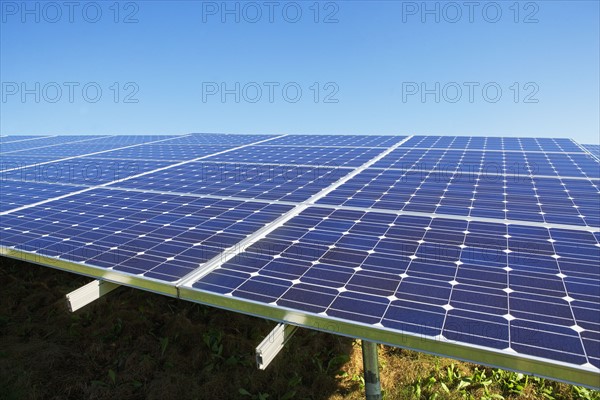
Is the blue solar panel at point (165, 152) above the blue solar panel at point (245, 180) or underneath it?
→ above

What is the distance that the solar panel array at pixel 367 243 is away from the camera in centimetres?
506

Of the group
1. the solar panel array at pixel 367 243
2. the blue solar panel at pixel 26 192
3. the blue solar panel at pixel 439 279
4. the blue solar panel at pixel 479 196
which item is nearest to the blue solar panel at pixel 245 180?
the solar panel array at pixel 367 243

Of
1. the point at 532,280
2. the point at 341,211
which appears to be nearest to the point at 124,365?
the point at 341,211

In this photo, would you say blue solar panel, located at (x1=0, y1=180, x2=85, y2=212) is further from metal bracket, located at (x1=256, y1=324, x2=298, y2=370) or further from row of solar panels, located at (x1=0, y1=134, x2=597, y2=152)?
row of solar panels, located at (x1=0, y1=134, x2=597, y2=152)

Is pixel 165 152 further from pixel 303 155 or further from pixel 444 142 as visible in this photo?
pixel 444 142

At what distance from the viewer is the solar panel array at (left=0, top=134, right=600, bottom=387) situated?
5.06 m

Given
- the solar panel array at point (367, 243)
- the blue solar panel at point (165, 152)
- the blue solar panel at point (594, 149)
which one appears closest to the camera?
the solar panel array at point (367, 243)

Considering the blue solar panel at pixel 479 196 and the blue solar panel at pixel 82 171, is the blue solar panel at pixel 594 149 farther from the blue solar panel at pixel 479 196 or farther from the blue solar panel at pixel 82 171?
the blue solar panel at pixel 82 171

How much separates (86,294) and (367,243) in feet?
16.2

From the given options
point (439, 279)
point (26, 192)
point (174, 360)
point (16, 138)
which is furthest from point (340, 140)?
point (16, 138)

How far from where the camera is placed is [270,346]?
18.0 feet

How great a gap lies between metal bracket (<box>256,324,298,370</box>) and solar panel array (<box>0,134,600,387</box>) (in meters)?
0.20

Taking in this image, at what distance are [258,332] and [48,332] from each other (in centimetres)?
604

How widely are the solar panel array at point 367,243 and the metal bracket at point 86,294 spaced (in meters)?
0.27
